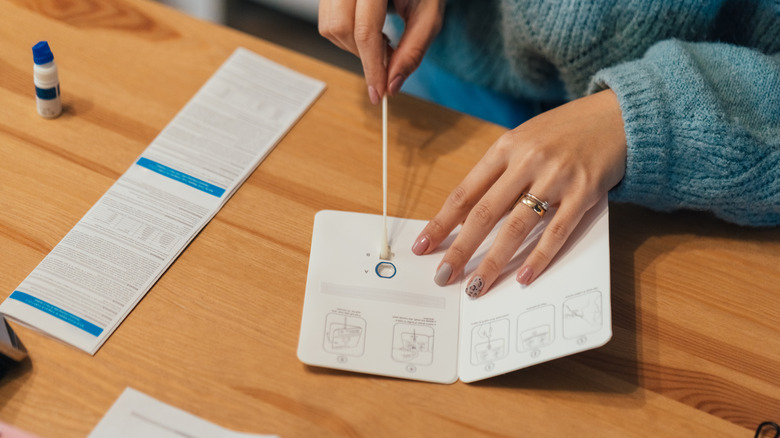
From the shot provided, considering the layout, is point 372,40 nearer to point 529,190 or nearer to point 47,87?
point 529,190

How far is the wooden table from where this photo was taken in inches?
24.2

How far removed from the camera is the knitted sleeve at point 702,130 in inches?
28.6

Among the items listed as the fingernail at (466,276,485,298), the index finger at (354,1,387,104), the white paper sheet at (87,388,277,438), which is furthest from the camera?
the index finger at (354,1,387,104)

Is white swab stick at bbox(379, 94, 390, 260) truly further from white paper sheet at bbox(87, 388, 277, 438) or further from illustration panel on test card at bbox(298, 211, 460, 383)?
white paper sheet at bbox(87, 388, 277, 438)

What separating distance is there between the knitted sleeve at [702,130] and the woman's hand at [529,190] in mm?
27

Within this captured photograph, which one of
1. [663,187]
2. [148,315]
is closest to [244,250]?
[148,315]

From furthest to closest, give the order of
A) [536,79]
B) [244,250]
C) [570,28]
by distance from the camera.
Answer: [536,79] < [570,28] < [244,250]

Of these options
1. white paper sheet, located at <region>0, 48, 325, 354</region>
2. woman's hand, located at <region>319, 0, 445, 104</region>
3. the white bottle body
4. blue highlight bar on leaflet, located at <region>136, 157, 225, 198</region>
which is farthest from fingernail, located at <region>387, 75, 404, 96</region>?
the white bottle body

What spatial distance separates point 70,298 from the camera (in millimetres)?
659

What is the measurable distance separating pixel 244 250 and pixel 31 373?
0.72ft

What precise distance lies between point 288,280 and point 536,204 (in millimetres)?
263

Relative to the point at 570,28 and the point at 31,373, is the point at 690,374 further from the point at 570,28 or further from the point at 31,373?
the point at 31,373

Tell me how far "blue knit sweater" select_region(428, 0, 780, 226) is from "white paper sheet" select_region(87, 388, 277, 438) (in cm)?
48

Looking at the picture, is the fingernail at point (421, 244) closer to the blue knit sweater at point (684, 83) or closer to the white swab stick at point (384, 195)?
the white swab stick at point (384, 195)
